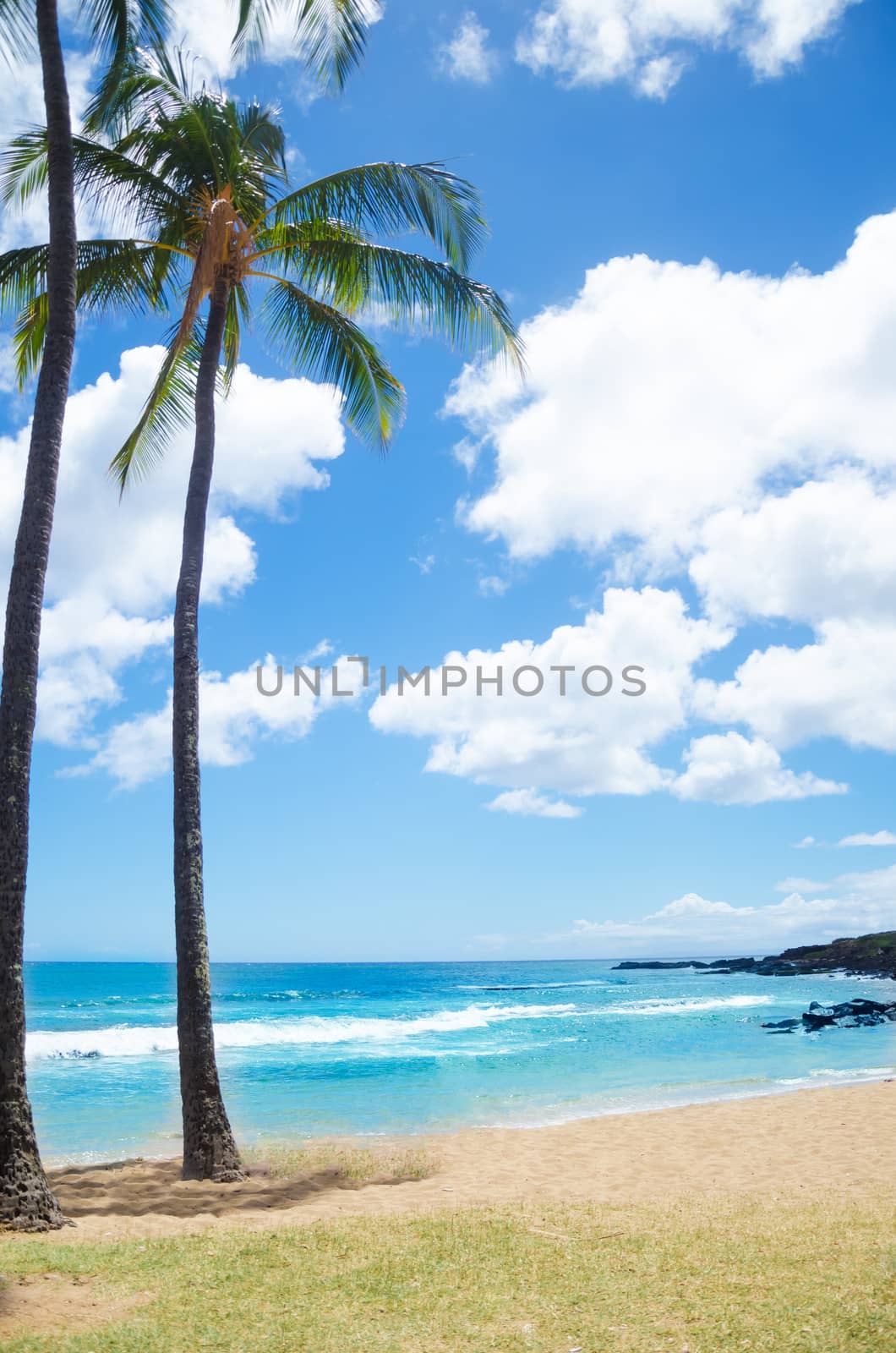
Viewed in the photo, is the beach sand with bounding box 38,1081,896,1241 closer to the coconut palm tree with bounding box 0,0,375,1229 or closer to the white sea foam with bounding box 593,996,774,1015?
the coconut palm tree with bounding box 0,0,375,1229

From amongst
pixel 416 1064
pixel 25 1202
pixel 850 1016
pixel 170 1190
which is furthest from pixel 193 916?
pixel 850 1016

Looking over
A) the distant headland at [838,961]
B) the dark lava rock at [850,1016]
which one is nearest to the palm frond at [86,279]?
the dark lava rock at [850,1016]

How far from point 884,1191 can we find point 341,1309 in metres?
5.99

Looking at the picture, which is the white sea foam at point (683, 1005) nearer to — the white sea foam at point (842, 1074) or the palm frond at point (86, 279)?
the white sea foam at point (842, 1074)

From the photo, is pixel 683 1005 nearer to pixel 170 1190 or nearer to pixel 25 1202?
pixel 170 1190

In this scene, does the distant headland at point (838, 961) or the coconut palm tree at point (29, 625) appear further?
the distant headland at point (838, 961)


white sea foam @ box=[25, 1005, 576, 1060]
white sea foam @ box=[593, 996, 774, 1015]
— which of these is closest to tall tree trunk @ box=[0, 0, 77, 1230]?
white sea foam @ box=[25, 1005, 576, 1060]

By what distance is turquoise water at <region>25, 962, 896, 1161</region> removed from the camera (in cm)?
1460

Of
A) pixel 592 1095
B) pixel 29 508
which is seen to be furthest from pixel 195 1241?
pixel 592 1095

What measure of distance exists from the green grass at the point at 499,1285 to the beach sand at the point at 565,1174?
1007 mm

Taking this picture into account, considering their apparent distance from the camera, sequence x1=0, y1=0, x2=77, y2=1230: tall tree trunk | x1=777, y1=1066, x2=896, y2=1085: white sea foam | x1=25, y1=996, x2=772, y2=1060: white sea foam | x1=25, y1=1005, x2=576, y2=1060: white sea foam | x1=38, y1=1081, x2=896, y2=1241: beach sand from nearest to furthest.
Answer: x1=0, y1=0, x2=77, y2=1230: tall tree trunk → x1=38, y1=1081, x2=896, y2=1241: beach sand → x1=777, y1=1066, x2=896, y2=1085: white sea foam → x1=25, y1=1005, x2=576, y2=1060: white sea foam → x1=25, y1=996, x2=772, y2=1060: white sea foam

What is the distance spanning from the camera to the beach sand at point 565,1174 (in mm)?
7965

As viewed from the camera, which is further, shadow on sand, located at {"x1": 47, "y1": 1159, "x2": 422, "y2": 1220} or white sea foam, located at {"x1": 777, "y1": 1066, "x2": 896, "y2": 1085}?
white sea foam, located at {"x1": 777, "y1": 1066, "x2": 896, "y2": 1085}

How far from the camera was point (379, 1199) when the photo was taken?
8531 mm
